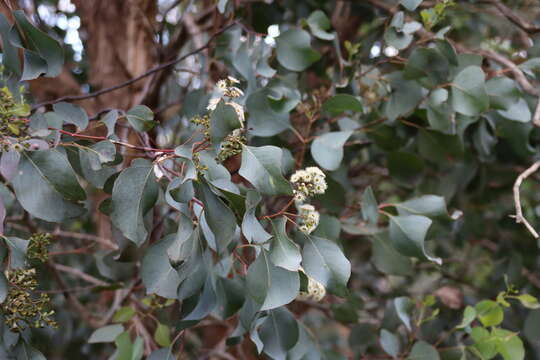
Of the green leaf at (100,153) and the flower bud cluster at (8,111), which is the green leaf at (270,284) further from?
the flower bud cluster at (8,111)

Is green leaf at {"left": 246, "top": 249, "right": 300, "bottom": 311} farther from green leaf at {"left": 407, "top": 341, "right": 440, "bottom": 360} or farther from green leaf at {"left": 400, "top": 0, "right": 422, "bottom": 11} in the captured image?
green leaf at {"left": 400, "top": 0, "right": 422, "bottom": 11}

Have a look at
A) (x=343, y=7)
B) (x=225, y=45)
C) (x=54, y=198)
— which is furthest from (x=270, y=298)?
(x=343, y=7)

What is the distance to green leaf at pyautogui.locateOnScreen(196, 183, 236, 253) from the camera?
70 cm

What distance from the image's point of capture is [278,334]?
2.87 ft

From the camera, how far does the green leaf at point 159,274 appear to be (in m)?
0.81

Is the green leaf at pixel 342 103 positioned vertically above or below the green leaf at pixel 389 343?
above

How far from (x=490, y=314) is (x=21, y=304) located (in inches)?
34.5

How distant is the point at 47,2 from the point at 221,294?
1.47 metres

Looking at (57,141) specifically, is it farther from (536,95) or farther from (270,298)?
(536,95)

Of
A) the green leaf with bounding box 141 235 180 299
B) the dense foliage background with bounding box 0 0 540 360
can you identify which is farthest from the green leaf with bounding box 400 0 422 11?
the green leaf with bounding box 141 235 180 299

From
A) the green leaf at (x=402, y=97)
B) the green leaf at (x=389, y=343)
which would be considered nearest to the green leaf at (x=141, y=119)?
the green leaf at (x=402, y=97)

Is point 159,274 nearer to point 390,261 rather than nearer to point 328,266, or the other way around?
point 328,266

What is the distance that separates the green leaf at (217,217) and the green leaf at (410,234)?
451 millimetres

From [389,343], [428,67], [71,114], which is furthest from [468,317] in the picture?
[71,114]
